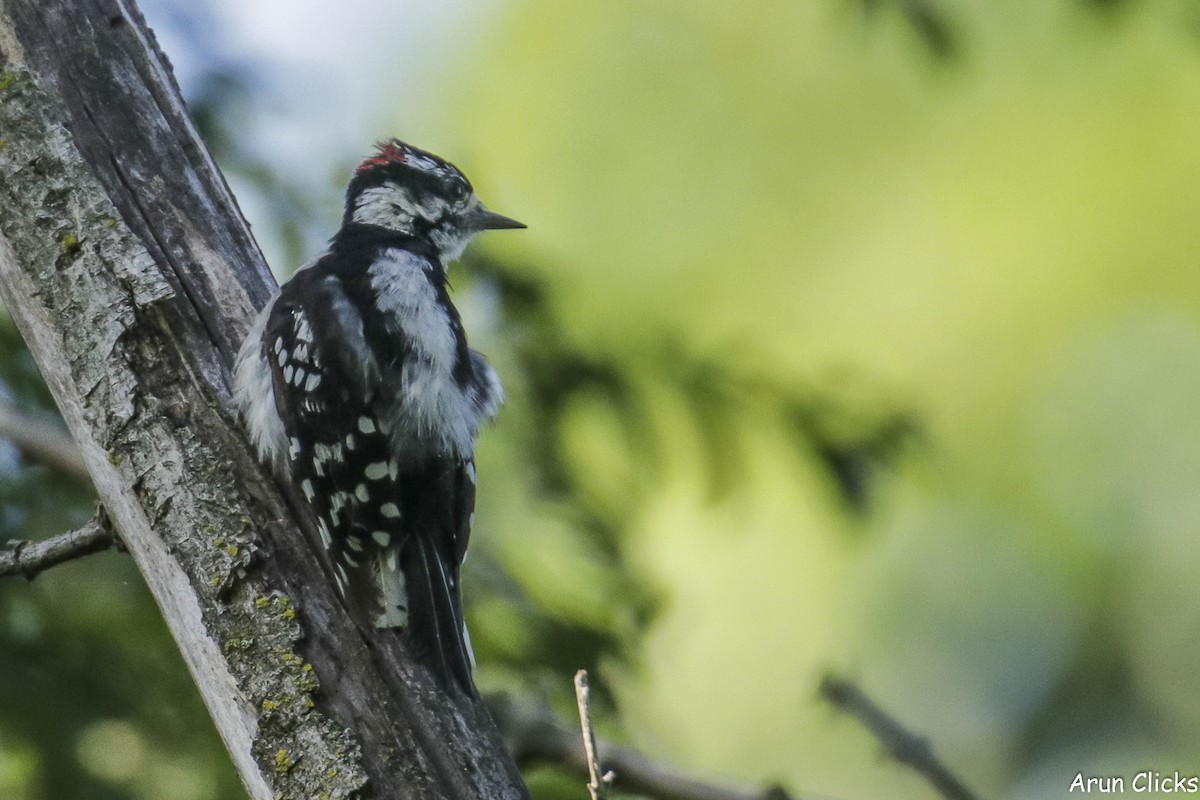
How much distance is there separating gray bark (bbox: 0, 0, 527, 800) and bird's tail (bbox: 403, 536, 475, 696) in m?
0.05

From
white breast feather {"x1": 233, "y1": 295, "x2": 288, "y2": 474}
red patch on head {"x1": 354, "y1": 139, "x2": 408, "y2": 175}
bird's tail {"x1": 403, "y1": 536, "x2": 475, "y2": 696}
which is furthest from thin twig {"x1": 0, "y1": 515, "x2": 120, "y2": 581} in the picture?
red patch on head {"x1": 354, "y1": 139, "x2": 408, "y2": 175}

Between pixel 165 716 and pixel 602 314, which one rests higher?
pixel 602 314

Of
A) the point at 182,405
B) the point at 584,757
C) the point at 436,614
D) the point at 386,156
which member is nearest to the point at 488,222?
the point at 386,156

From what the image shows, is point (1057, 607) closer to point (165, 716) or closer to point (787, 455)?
point (787, 455)

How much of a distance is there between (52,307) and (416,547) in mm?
871

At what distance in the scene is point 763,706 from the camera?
999 centimetres

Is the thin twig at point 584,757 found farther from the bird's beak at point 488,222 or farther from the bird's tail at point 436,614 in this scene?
the bird's beak at point 488,222

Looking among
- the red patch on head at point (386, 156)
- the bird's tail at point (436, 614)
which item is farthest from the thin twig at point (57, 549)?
the red patch on head at point (386, 156)

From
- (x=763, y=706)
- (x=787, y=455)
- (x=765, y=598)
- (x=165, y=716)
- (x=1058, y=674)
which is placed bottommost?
(x=1058, y=674)

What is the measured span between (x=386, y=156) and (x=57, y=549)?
151 cm

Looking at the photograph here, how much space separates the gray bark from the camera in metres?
2.13

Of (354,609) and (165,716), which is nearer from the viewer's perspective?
(354,609)

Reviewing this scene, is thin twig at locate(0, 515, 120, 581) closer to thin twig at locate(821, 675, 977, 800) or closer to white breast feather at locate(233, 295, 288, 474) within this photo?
white breast feather at locate(233, 295, 288, 474)

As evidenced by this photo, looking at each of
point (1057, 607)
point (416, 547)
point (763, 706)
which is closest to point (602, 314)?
point (416, 547)
